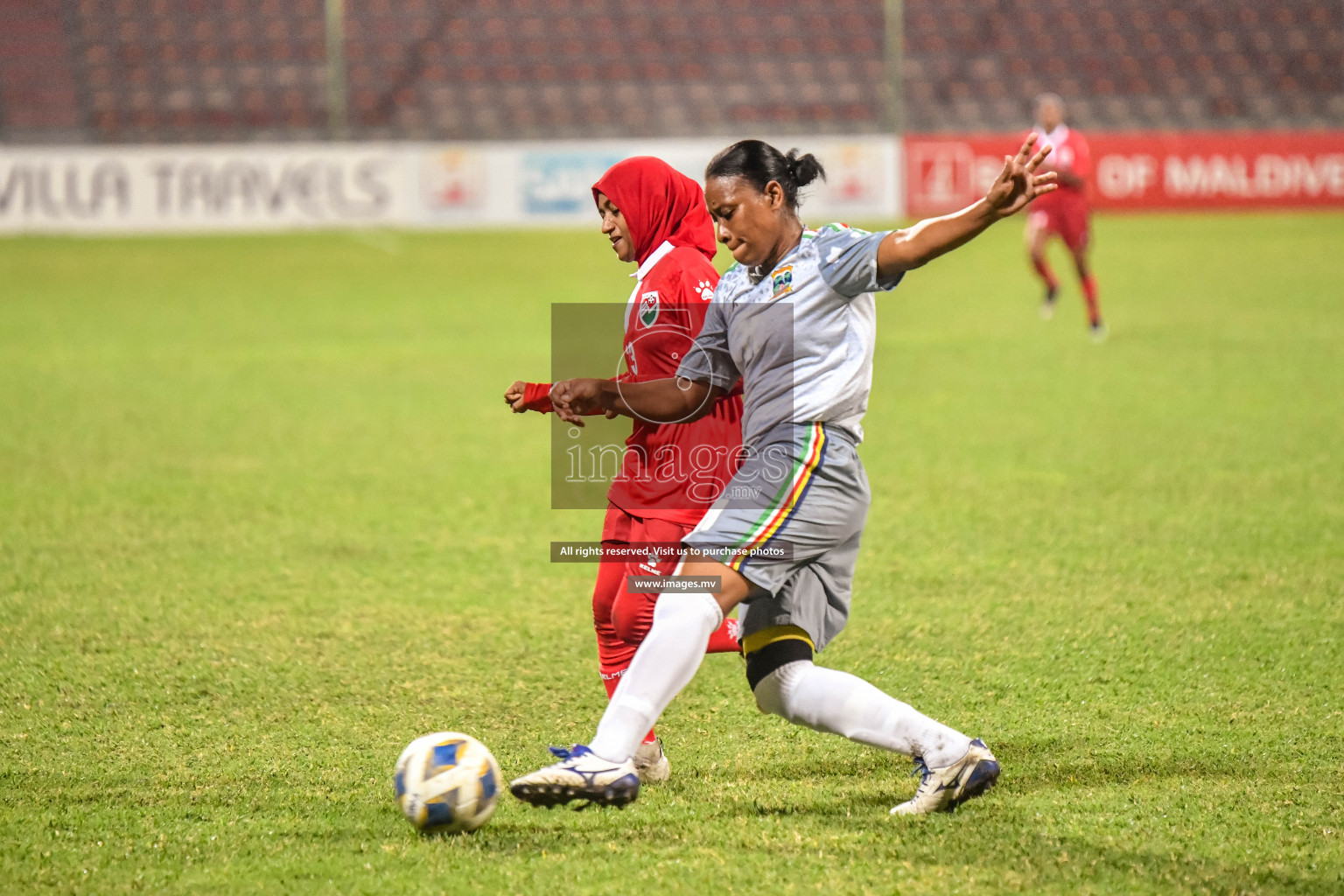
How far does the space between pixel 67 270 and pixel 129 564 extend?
42.7 feet

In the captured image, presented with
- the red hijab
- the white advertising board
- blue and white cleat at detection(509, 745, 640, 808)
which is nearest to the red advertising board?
the white advertising board

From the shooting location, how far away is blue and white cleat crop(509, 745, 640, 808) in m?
3.20

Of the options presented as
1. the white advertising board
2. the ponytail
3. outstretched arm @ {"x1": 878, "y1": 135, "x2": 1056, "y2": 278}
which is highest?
the white advertising board

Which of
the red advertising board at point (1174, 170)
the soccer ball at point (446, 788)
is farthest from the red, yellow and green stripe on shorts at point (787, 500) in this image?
the red advertising board at point (1174, 170)

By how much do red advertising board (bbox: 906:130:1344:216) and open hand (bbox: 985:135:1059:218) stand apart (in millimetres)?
19412

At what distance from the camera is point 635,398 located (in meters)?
3.58

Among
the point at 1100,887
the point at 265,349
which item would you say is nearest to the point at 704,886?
the point at 1100,887

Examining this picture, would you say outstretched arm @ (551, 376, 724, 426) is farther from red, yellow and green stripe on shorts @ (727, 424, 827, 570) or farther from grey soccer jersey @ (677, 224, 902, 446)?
red, yellow and green stripe on shorts @ (727, 424, 827, 570)

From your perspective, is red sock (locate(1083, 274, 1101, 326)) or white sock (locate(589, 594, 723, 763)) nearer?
white sock (locate(589, 594, 723, 763))

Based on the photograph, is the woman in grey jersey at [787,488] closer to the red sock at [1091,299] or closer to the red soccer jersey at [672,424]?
the red soccer jersey at [672,424]

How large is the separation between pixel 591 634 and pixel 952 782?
204 cm

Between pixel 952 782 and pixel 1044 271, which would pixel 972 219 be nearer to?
pixel 952 782

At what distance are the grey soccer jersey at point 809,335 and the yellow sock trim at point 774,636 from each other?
1.48 feet

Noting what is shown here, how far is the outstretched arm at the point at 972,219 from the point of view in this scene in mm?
3164
